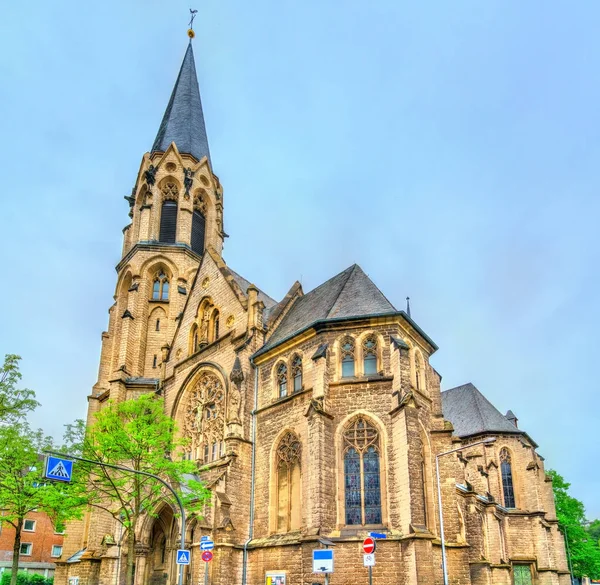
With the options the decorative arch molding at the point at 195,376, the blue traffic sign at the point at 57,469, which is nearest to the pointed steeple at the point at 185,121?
the decorative arch molding at the point at 195,376

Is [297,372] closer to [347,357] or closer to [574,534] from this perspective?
[347,357]

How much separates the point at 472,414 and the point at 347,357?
21.4 m

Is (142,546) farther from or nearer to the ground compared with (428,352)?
nearer to the ground

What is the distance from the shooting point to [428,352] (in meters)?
29.1

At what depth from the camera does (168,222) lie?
147 feet

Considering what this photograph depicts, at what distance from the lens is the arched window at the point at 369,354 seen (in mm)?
25828

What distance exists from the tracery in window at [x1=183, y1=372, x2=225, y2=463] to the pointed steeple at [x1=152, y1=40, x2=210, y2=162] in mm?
22032

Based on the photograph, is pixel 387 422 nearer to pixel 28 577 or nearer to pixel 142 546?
pixel 142 546

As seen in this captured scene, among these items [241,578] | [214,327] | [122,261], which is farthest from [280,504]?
[122,261]

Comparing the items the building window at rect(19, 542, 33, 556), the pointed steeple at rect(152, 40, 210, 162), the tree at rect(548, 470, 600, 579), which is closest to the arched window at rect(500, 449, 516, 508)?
the tree at rect(548, 470, 600, 579)

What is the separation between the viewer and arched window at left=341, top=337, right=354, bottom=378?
85.5 ft

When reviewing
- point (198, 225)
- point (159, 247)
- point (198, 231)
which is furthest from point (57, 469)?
point (198, 225)

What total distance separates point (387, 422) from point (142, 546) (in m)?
14.5

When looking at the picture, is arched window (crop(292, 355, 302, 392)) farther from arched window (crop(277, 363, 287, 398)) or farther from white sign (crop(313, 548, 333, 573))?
white sign (crop(313, 548, 333, 573))
